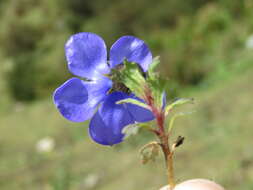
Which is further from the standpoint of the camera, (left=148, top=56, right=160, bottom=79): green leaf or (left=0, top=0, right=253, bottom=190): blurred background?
(left=0, top=0, right=253, bottom=190): blurred background

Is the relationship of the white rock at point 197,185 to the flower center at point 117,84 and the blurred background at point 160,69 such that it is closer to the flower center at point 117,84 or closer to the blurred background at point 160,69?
the flower center at point 117,84

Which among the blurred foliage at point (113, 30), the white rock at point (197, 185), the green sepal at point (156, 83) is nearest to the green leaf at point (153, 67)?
the green sepal at point (156, 83)

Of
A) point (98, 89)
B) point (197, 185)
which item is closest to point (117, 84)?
point (98, 89)

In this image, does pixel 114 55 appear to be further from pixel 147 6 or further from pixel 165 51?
pixel 147 6

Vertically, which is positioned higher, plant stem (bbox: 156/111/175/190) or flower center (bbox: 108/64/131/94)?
flower center (bbox: 108/64/131/94)

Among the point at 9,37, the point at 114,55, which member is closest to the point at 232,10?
the point at 9,37

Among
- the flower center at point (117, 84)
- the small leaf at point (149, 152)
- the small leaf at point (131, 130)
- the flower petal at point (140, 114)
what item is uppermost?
the flower center at point (117, 84)

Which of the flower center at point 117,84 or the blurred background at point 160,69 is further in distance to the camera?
the blurred background at point 160,69

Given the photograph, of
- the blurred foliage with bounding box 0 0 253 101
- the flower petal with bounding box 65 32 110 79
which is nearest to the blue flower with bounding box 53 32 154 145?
the flower petal with bounding box 65 32 110 79

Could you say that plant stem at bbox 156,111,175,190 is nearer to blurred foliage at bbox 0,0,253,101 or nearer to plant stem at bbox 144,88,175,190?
plant stem at bbox 144,88,175,190
